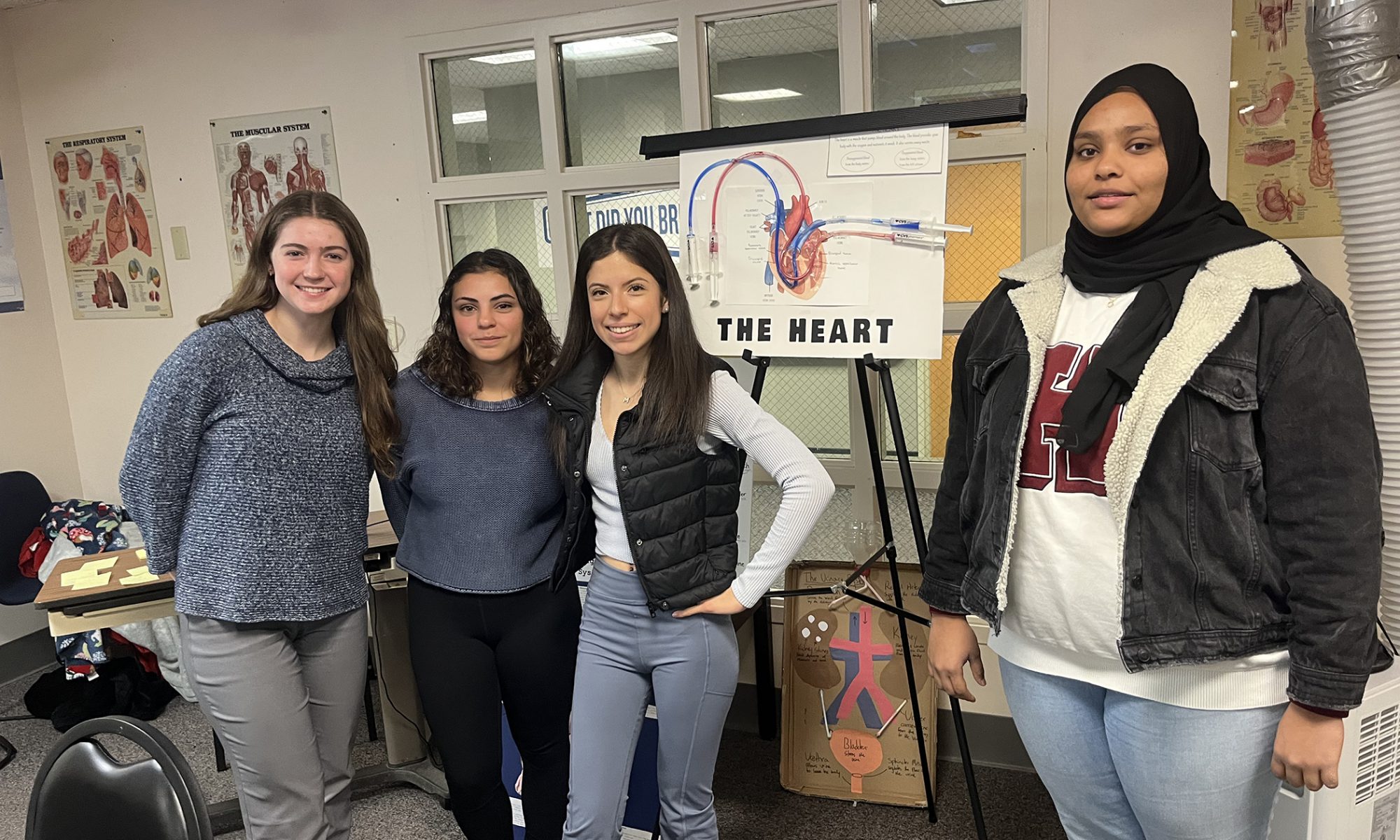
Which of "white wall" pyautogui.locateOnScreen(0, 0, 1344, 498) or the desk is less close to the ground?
"white wall" pyautogui.locateOnScreen(0, 0, 1344, 498)

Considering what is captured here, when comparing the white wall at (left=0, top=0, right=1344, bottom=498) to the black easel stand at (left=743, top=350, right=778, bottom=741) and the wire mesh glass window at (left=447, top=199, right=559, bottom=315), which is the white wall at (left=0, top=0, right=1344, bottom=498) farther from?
the black easel stand at (left=743, top=350, right=778, bottom=741)

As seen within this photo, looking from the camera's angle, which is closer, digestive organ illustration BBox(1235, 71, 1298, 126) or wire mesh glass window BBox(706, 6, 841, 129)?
digestive organ illustration BBox(1235, 71, 1298, 126)

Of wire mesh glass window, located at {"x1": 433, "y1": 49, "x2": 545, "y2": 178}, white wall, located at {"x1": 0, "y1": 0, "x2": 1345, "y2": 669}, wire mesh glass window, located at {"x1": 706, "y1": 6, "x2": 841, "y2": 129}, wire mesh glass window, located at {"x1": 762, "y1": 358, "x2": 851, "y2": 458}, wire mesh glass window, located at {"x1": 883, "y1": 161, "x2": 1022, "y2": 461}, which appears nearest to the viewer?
wire mesh glass window, located at {"x1": 883, "y1": 161, "x2": 1022, "y2": 461}

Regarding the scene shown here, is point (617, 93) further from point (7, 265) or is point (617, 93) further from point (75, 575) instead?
point (7, 265)

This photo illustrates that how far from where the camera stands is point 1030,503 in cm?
135

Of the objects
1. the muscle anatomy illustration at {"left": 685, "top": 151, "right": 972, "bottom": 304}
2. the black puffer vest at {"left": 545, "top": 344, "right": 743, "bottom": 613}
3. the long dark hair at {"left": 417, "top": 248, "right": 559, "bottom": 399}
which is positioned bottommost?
the black puffer vest at {"left": 545, "top": 344, "right": 743, "bottom": 613}

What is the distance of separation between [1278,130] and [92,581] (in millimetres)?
3222

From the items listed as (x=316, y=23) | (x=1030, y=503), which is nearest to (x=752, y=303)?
(x=1030, y=503)

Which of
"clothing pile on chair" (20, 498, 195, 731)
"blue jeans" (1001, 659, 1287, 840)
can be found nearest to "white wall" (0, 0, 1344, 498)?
"clothing pile on chair" (20, 498, 195, 731)

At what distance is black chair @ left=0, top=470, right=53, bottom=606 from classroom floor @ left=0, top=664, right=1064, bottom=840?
614mm

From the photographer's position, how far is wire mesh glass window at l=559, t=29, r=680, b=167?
116 inches

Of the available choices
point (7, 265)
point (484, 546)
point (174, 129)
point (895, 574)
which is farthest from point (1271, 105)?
point (7, 265)

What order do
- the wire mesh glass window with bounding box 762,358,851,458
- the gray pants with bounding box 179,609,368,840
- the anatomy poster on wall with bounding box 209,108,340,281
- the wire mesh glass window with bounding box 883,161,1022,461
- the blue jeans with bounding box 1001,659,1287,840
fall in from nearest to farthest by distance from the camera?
the blue jeans with bounding box 1001,659,1287,840 → the gray pants with bounding box 179,609,368,840 → the wire mesh glass window with bounding box 883,161,1022,461 → the wire mesh glass window with bounding box 762,358,851,458 → the anatomy poster on wall with bounding box 209,108,340,281

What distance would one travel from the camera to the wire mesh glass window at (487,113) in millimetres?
3150
